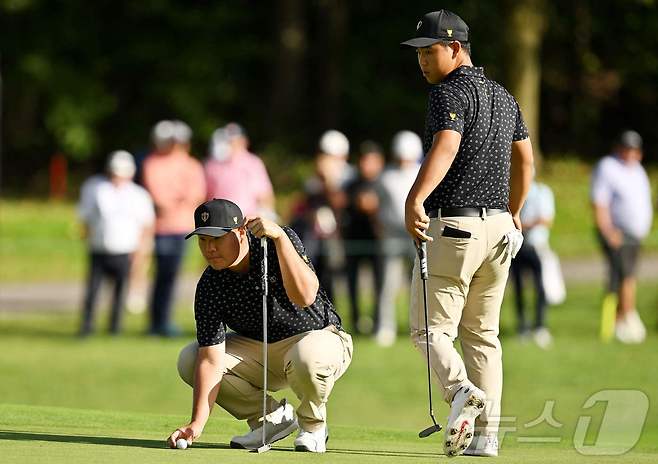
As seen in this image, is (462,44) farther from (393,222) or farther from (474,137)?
(393,222)

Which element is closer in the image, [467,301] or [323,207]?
[467,301]

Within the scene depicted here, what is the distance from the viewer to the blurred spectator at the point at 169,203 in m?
16.1

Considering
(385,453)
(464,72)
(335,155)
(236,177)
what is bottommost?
(385,453)

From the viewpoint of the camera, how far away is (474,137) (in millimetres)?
7344

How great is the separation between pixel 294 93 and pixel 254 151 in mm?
2691

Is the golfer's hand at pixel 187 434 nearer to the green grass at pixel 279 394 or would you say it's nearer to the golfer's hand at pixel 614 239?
the green grass at pixel 279 394

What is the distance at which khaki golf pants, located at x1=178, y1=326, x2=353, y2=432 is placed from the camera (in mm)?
7391

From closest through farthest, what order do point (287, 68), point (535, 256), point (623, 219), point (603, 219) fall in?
point (535, 256), point (603, 219), point (623, 219), point (287, 68)

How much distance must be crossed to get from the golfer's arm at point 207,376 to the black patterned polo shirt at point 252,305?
4 cm

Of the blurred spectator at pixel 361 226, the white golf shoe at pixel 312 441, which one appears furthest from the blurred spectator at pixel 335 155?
the white golf shoe at pixel 312 441

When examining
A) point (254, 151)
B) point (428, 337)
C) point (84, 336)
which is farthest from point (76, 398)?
point (254, 151)

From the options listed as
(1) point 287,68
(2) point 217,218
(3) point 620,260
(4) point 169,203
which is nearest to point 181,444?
(2) point 217,218

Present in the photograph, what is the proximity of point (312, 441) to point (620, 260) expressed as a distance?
30.9 ft

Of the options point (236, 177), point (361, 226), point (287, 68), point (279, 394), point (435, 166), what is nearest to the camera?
point (435, 166)
